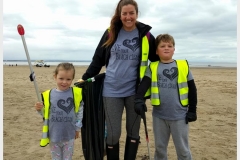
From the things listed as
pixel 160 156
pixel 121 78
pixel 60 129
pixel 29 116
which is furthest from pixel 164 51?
pixel 29 116

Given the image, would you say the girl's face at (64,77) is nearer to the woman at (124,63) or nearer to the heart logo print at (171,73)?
the woman at (124,63)

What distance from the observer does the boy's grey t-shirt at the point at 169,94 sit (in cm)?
347

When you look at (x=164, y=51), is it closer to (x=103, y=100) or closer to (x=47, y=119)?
(x=103, y=100)

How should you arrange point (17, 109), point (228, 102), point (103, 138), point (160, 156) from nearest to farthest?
point (160, 156)
point (103, 138)
point (17, 109)
point (228, 102)

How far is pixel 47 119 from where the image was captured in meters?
3.52

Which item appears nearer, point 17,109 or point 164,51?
point 164,51

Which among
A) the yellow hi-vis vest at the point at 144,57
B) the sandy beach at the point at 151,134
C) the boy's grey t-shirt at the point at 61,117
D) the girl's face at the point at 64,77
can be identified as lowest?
the sandy beach at the point at 151,134

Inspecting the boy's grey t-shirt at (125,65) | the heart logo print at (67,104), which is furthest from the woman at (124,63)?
the heart logo print at (67,104)

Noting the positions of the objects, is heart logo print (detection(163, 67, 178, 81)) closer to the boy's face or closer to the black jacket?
the boy's face

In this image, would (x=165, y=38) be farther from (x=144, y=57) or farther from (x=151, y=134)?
(x=151, y=134)

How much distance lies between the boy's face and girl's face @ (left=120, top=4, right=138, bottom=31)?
1.58 feet

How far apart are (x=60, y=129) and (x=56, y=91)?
0.51 metres

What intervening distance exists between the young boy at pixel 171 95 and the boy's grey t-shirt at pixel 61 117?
92cm

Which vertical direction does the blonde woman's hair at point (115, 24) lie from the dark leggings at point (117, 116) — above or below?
above
